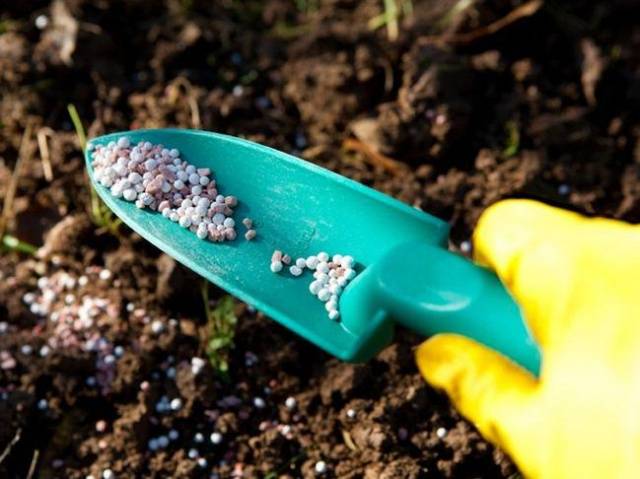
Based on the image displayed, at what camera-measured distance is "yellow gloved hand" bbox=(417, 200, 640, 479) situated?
1.04 metres

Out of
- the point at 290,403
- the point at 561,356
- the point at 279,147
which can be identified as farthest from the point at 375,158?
the point at 561,356

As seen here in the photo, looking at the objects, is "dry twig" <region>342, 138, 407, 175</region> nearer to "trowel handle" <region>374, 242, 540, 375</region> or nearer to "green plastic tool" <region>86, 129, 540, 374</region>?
"green plastic tool" <region>86, 129, 540, 374</region>

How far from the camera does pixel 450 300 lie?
1.20 metres

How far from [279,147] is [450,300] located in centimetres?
67

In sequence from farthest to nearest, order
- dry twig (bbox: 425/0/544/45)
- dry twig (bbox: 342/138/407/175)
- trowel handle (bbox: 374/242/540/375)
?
dry twig (bbox: 425/0/544/45) → dry twig (bbox: 342/138/407/175) → trowel handle (bbox: 374/242/540/375)

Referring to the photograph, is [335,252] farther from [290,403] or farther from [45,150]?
[45,150]

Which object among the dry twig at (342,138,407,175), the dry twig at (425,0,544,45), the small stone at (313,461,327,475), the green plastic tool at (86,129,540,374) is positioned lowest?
the small stone at (313,461,327,475)

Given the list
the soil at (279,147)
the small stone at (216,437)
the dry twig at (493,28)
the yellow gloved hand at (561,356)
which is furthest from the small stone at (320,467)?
the dry twig at (493,28)

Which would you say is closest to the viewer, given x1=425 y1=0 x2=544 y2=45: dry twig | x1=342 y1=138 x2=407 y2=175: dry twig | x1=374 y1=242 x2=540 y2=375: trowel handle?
x1=374 y1=242 x2=540 y2=375: trowel handle

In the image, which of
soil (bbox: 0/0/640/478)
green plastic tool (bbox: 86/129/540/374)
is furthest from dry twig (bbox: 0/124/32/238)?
green plastic tool (bbox: 86/129/540/374)

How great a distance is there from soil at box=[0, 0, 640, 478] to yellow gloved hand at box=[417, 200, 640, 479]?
26cm

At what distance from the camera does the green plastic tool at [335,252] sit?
1198mm

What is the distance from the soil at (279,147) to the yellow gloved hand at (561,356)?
0.26 m

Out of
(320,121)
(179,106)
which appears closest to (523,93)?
(320,121)
